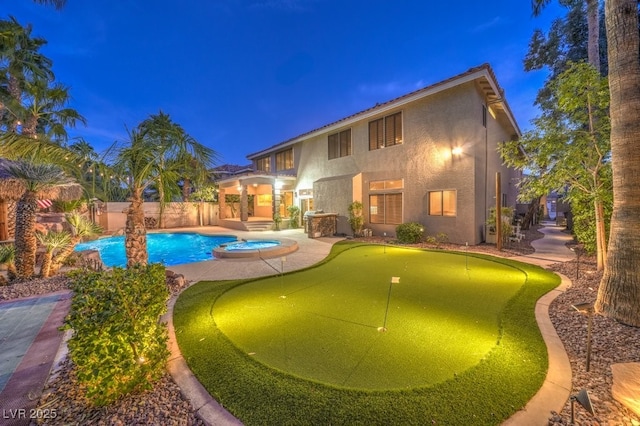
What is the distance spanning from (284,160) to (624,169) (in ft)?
66.6

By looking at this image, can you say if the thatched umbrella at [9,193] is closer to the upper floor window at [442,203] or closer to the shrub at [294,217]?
the shrub at [294,217]

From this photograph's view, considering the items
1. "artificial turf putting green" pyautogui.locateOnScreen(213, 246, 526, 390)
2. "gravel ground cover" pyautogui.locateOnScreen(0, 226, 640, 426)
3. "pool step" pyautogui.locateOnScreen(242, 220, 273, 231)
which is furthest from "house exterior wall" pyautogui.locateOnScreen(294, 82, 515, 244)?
"gravel ground cover" pyautogui.locateOnScreen(0, 226, 640, 426)

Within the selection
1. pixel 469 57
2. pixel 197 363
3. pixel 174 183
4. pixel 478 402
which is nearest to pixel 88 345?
pixel 197 363

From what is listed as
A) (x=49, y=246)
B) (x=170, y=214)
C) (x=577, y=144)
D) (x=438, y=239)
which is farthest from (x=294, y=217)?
(x=577, y=144)

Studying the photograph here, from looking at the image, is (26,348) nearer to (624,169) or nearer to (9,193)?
(624,169)

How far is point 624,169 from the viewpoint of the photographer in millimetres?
4031

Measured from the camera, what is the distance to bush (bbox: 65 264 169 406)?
2404mm

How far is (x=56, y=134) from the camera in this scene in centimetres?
1456

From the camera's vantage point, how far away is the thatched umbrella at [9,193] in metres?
8.76

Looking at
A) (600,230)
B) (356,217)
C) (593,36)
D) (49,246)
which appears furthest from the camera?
(356,217)

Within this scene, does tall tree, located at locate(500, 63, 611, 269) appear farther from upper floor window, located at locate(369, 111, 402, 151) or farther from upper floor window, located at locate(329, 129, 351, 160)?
upper floor window, located at locate(329, 129, 351, 160)

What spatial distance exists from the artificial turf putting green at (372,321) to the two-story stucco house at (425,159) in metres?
4.81

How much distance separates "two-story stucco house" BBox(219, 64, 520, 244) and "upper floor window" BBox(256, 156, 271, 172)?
7.33m

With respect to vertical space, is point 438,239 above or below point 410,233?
below
